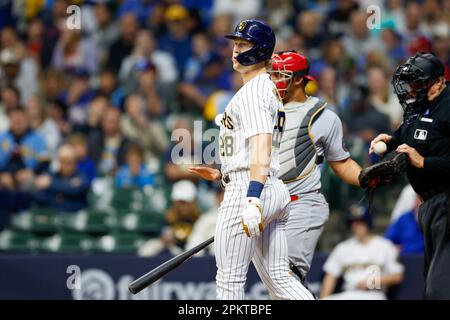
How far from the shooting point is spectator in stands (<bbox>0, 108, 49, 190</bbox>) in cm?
1217

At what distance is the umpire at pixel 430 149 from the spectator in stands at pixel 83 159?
5850 mm

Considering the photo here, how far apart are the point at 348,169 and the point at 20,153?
20.2 ft

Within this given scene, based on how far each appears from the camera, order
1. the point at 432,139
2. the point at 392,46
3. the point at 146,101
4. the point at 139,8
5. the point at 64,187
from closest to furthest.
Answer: the point at 432,139 < the point at 64,187 < the point at 392,46 < the point at 146,101 < the point at 139,8


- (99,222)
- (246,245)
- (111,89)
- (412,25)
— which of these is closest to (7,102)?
(111,89)

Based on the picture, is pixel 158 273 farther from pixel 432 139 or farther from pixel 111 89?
pixel 111 89

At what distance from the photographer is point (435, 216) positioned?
6.70 m

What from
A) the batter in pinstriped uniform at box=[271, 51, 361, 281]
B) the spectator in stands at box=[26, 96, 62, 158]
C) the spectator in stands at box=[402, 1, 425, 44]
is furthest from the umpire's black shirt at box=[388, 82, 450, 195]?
the spectator in stands at box=[26, 96, 62, 158]

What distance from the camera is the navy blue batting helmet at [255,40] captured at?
631 cm

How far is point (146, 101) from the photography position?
41.9 feet

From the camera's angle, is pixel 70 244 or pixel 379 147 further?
pixel 70 244

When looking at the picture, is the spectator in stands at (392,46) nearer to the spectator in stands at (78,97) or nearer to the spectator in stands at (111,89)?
the spectator in stands at (111,89)

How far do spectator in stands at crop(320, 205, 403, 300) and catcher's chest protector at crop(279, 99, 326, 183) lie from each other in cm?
245

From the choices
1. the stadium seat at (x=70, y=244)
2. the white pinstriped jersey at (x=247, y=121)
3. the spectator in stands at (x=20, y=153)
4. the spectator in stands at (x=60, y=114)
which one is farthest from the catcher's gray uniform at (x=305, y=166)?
the spectator in stands at (x=60, y=114)

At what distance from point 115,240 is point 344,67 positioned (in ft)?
11.9
